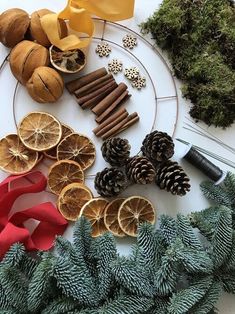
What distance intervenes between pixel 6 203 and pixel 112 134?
12.2 inches

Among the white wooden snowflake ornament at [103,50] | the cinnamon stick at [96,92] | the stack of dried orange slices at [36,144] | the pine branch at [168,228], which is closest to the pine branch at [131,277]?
the pine branch at [168,228]

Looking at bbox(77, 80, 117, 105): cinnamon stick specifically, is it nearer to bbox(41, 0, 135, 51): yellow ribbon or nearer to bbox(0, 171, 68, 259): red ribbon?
bbox(41, 0, 135, 51): yellow ribbon

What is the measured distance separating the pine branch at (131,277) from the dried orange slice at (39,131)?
13.4 inches

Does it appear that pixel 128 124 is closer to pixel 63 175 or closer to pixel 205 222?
pixel 63 175

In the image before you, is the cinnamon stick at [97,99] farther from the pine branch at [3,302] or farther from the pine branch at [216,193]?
the pine branch at [3,302]

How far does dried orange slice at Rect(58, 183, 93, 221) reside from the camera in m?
1.35

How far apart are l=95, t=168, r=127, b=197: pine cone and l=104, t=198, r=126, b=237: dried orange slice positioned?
36mm

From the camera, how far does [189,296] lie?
1.22m

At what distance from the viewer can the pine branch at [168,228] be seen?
1.31 meters

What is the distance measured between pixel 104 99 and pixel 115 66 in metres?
0.09

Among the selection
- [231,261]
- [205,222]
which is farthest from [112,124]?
[231,261]

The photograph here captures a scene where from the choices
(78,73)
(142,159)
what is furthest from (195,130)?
(78,73)

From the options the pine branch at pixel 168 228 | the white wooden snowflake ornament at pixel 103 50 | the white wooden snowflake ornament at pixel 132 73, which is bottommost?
the pine branch at pixel 168 228

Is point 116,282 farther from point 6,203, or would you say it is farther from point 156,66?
point 156,66
